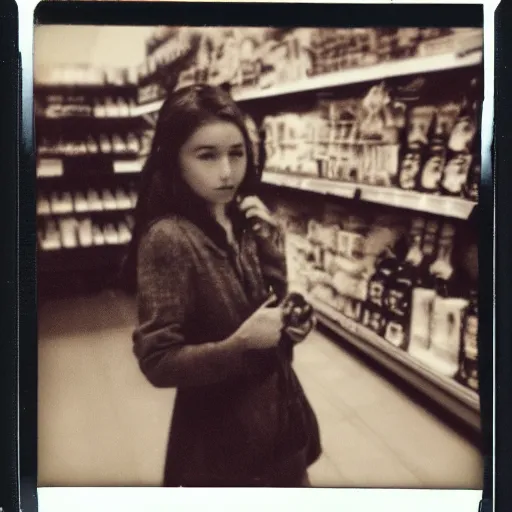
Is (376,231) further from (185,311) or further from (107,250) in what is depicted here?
(107,250)

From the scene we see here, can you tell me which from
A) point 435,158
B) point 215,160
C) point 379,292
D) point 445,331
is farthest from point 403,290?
point 215,160

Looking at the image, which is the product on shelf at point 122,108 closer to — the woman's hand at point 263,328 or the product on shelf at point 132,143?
the product on shelf at point 132,143

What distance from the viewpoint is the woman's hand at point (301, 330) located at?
179cm

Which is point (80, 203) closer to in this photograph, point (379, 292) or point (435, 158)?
point (379, 292)

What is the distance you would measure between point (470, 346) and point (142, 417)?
3.24 feet

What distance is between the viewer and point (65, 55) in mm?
1758

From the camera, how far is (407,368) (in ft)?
5.86

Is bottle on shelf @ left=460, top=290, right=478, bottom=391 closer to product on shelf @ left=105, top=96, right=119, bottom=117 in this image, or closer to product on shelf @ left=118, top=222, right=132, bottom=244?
product on shelf @ left=118, top=222, right=132, bottom=244

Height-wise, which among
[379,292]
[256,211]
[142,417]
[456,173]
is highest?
[456,173]

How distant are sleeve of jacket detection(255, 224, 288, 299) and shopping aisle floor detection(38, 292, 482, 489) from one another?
0.62 ft

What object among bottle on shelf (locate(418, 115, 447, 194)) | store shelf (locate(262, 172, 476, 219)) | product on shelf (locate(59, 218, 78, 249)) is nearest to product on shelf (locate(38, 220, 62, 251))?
product on shelf (locate(59, 218, 78, 249))

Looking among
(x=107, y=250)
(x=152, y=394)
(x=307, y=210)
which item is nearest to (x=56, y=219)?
(x=107, y=250)

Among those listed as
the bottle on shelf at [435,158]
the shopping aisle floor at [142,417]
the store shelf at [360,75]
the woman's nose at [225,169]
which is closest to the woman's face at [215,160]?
the woman's nose at [225,169]

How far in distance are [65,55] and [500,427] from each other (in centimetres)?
165
